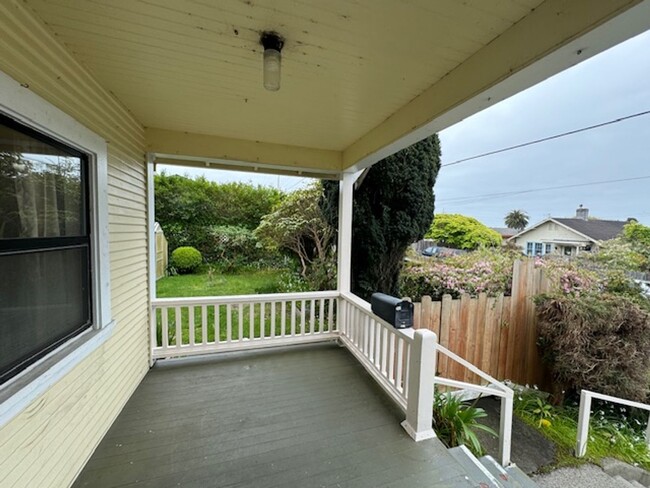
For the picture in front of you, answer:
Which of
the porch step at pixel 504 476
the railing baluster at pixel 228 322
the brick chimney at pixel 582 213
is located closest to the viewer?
the porch step at pixel 504 476

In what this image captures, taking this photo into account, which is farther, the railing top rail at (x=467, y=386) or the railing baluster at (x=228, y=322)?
the railing baluster at (x=228, y=322)

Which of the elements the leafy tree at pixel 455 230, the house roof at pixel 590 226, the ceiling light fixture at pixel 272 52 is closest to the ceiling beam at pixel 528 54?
the ceiling light fixture at pixel 272 52

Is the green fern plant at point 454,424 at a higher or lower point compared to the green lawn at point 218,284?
lower

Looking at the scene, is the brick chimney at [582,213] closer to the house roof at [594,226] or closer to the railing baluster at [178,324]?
the house roof at [594,226]

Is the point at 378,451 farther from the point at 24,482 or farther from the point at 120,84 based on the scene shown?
the point at 120,84

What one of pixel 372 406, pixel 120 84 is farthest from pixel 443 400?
pixel 120 84

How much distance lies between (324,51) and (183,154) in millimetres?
2069

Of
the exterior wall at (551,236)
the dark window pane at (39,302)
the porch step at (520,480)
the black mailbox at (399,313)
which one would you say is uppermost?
the exterior wall at (551,236)

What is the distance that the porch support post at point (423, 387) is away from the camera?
189cm

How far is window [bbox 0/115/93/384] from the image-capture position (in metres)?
1.11

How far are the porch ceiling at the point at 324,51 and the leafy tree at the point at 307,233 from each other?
2.49 m

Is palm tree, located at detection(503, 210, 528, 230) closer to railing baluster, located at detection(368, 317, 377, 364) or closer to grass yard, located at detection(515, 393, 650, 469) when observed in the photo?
grass yard, located at detection(515, 393, 650, 469)

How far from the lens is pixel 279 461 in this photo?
5.48ft

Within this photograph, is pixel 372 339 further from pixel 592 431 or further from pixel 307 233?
pixel 592 431
